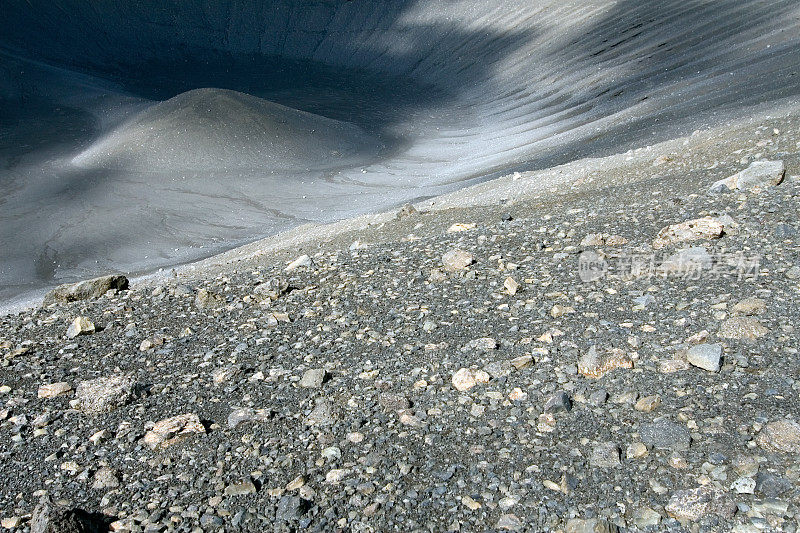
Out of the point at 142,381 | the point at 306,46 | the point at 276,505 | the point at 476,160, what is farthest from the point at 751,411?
the point at 306,46

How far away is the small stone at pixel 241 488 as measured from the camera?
2.14 m

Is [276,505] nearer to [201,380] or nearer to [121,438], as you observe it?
[121,438]

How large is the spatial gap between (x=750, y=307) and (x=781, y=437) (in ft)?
2.89

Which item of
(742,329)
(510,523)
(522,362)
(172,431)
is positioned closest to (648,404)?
(522,362)

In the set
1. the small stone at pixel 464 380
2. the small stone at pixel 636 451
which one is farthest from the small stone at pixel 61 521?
the small stone at pixel 636 451

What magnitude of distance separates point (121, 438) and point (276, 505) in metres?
0.76

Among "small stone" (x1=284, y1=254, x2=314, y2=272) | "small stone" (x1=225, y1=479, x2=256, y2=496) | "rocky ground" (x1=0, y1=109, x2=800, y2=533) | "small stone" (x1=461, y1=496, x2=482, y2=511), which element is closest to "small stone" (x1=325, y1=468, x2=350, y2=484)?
"rocky ground" (x1=0, y1=109, x2=800, y2=533)

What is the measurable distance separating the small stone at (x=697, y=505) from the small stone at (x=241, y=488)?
3.86 ft

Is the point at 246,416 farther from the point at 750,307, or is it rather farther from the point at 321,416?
the point at 750,307

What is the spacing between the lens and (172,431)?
2498mm

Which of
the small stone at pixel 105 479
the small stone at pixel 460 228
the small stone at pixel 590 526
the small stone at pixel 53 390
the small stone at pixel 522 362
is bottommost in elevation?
the small stone at pixel 590 526

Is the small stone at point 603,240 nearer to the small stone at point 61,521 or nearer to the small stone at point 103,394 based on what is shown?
the small stone at point 103,394

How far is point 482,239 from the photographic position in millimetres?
4234

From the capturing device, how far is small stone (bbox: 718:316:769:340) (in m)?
2.66
